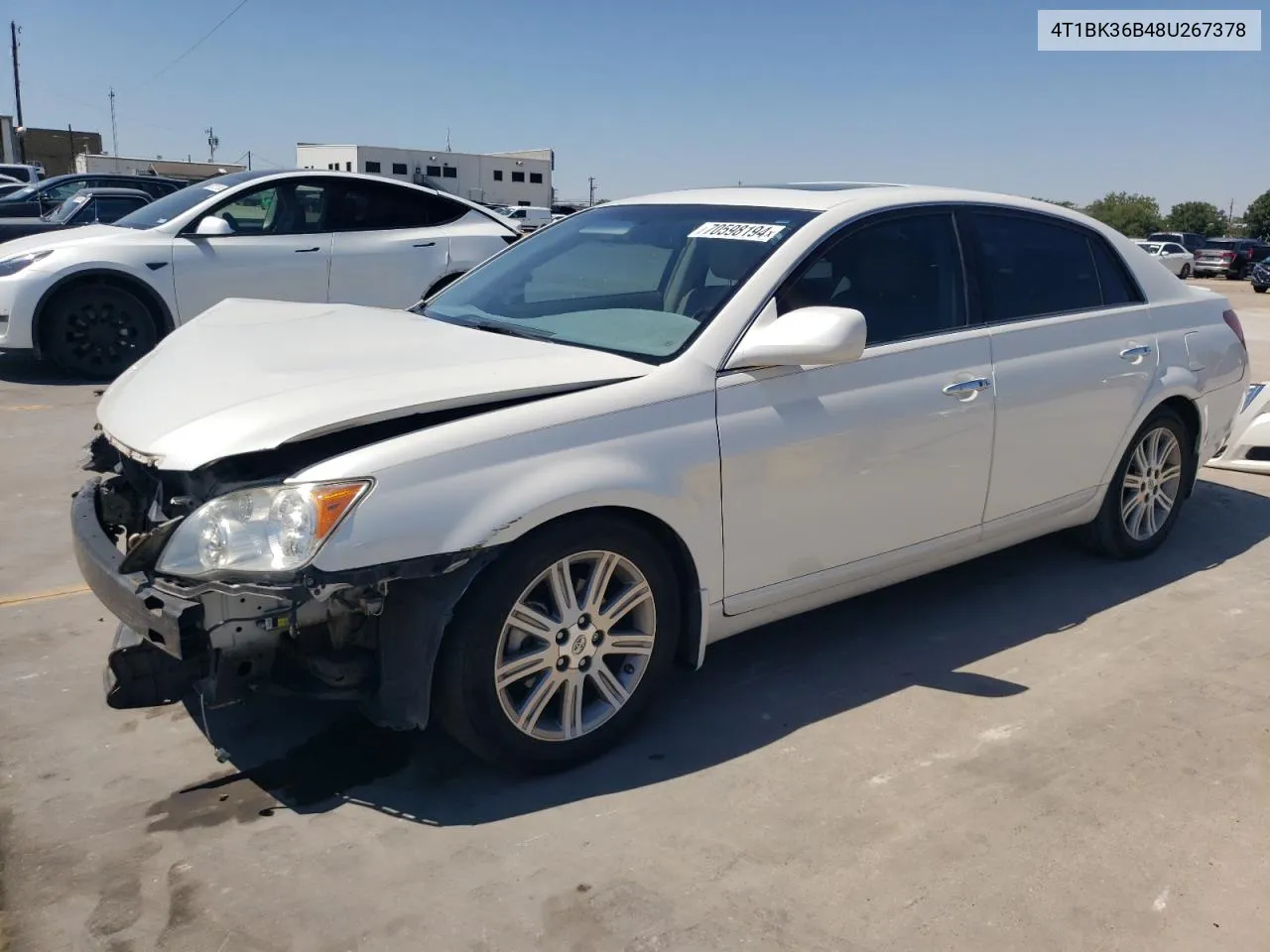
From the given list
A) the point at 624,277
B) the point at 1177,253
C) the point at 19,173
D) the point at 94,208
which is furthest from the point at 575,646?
the point at 1177,253

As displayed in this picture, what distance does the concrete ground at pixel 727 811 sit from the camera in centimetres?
251

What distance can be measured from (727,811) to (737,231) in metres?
1.93

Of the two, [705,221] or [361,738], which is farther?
[705,221]

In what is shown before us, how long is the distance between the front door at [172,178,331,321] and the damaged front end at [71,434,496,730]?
598 cm

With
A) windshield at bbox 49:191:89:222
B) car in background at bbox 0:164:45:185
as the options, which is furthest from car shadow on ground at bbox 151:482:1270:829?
car in background at bbox 0:164:45:185

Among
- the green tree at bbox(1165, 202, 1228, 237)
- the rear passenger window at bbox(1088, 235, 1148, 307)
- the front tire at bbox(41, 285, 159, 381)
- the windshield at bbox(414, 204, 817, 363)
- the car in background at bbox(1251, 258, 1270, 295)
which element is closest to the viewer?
the windshield at bbox(414, 204, 817, 363)

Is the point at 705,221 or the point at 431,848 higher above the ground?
the point at 705,221

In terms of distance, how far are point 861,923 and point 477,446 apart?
148 cm

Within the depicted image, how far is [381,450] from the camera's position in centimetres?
273

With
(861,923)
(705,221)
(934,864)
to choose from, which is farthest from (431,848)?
(705,221)

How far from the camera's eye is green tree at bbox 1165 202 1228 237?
250 ft

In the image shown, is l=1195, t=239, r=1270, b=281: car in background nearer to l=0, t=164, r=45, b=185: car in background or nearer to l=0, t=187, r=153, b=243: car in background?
l=0, t=187, r=153, b=243: car in background

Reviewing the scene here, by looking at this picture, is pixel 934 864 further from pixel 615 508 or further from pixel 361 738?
pixel 361 738

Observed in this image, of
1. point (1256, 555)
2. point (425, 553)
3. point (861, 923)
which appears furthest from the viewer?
point (1256, 555)
